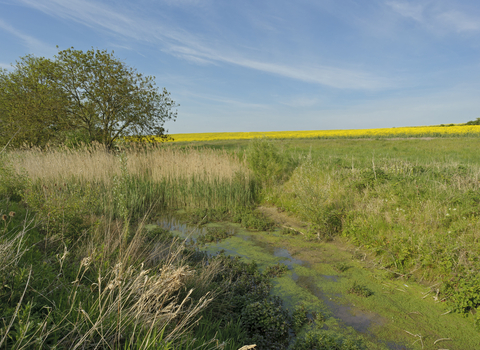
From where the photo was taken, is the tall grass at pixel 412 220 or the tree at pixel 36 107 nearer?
the tall grass at pixel 412 220

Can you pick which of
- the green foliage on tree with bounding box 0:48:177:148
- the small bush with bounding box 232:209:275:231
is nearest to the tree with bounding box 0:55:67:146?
the green foliage on tree with bounding box 0:48:177:148

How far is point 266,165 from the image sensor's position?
30.2 feet

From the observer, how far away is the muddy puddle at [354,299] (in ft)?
10.1

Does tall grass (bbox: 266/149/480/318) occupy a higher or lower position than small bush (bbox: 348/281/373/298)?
higher

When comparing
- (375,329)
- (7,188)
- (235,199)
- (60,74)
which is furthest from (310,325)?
(60,74)

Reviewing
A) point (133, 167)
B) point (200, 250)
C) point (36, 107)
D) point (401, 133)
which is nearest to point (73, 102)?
point (36, 107)

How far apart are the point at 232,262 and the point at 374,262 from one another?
240 centimetres

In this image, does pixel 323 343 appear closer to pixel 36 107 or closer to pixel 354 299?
pixel 354 299

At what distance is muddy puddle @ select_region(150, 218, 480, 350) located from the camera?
3080 mm

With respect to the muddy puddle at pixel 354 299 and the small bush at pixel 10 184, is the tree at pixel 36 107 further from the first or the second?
the muddy puddle at pixel 354 299

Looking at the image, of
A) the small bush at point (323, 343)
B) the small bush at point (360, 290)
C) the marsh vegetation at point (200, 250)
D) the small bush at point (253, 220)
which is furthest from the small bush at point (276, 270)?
the small bush at point (253, 220)

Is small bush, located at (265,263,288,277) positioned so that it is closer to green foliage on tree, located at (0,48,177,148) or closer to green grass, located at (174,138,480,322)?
green grass, located at (174,138,480,322)

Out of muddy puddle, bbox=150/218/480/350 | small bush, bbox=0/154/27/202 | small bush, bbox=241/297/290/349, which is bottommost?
muddy puddle, bbox=150/218/480/350

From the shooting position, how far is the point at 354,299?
3.77 m
